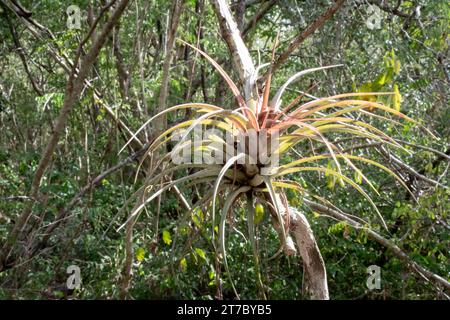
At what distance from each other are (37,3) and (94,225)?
1.62 metres

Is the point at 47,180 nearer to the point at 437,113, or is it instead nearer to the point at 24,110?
the point at 24,110

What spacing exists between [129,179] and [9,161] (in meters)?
1.16

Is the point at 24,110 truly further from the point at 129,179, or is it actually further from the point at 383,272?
the point at 383,272

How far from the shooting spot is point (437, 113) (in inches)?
178

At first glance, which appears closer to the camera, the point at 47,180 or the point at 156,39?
the point at 47,180

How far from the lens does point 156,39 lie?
5629 mm

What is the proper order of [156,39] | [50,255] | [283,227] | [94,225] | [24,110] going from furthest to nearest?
[24,110] → [156,39] → [50,255] → [94,225] → [283,227]
